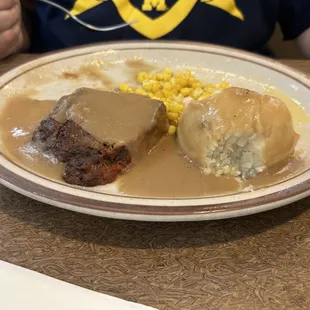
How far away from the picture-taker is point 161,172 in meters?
1.20

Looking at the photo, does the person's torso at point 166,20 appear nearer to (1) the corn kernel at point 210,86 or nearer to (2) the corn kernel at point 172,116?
(1) the corn kernel at point 210,86

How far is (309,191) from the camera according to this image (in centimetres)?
105

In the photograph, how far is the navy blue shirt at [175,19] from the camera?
1923 millimetres

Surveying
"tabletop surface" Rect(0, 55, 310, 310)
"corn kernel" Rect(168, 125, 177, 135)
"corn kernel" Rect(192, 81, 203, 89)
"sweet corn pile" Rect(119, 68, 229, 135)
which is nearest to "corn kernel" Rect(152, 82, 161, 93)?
"sweet corn pile" Rect(119, 68, 229, 135)

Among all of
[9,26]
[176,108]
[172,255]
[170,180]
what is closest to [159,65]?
[176,108]

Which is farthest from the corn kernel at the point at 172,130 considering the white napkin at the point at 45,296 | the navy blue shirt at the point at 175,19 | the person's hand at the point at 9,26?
the person's hand at the point at 9,26

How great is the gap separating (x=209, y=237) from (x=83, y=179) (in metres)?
0.30

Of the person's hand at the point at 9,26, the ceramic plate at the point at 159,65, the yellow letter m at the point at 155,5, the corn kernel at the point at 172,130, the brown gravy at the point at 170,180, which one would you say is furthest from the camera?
the yellow letter m at the point at 155,5

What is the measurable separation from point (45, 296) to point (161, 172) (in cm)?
43

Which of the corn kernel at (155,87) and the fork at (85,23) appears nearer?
the corn kernel at (155,87)

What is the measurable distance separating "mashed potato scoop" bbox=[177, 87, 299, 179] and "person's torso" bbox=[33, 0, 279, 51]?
0.79 meters

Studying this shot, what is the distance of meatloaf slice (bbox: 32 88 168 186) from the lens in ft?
3.76

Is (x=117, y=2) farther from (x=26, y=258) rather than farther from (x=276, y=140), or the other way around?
(x=26, y=258)

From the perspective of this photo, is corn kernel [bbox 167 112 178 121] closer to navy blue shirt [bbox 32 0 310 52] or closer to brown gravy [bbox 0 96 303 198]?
brown gravy [bbox 0 96 303 198]
